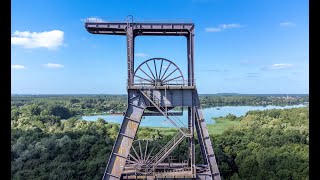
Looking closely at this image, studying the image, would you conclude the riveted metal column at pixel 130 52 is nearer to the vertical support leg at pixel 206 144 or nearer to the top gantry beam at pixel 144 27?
the top gantry beam at pixel 144 27

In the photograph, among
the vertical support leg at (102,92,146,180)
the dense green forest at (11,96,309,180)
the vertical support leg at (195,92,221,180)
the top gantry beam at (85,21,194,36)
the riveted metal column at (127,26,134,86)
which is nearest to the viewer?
the vertical support leg at (102,92,146,180)

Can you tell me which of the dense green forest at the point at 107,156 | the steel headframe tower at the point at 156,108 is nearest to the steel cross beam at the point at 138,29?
the steel headframe tower at the point at 156,108

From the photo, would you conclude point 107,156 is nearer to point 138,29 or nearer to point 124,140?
point 124,140

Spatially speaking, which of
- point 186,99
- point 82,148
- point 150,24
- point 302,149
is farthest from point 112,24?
point 302,149

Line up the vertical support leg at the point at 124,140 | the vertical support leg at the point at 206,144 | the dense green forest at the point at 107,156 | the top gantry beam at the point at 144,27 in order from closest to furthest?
the vertical support leg at the point at 124,140 → the vertical support leg at the point at 206,144 → the top gantry beam at the point at 144,27 → the dense green forest at the point at 107,156

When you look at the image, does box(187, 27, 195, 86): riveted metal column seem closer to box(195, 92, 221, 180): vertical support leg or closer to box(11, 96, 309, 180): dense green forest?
box(195, 92, 221, 180): vertical support leg

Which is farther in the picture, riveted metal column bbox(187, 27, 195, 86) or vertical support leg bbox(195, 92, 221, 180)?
riveted metal column bbox(187, 27, 195, 86)

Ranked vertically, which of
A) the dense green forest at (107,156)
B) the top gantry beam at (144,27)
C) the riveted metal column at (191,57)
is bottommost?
the dense green forest at (107,156)

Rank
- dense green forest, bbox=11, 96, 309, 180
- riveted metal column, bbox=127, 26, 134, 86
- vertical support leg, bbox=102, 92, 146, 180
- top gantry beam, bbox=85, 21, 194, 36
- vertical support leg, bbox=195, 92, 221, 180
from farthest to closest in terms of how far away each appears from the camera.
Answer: dense green forest, bbox=11, 96, 309, 180
top gantry beam, bbox=85, 21, 194, 36
riveted metal column, bbox=127, 26, 134, 86
vertical support leg, bbox=195, 92, 221, 180
vertical support leg, bbox=102, 92, 146, 180

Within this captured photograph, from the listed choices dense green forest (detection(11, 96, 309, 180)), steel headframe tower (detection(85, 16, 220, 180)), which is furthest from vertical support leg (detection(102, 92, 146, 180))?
dense green forest (detection(11, 96, 309, 180))

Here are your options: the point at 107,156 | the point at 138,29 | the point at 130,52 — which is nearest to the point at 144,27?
the point at 138,29

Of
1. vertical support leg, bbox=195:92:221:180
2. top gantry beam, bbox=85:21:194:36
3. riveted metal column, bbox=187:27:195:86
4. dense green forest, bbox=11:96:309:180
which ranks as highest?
top gantry beam, bbox=85:21:194:36
